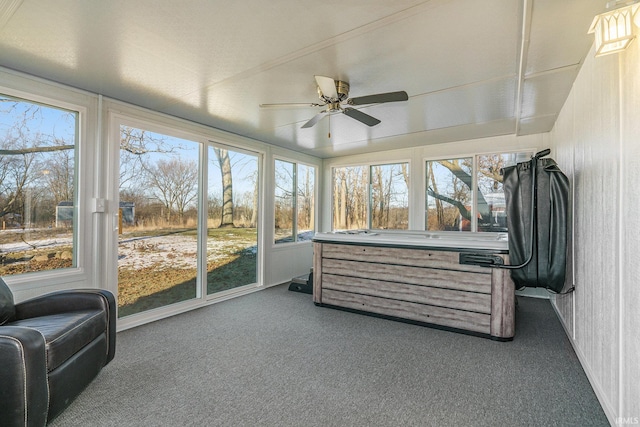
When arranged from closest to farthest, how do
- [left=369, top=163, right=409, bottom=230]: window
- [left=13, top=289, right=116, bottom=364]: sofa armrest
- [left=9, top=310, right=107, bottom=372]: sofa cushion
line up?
[left=9, top=310, right=107, bottom=372]: sofa cushion < [left=13, top=289, right=116, bottom=364]: sofa armrest < [left=369, top=163, right=409, bottom=230]: window

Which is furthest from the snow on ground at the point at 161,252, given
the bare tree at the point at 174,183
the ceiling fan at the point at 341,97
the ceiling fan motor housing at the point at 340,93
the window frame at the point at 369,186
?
the window frame at the point at 369,186

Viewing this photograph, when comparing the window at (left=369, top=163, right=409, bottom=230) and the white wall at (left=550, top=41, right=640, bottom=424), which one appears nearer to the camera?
the white wall at (left=550, top=41, right=640, bottom=424)

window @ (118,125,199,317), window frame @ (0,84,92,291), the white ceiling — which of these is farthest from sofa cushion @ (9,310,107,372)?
the white ceiling

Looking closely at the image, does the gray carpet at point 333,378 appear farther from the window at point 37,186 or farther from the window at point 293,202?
the window at point 293,202

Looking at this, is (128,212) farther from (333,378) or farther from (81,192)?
(333,378)

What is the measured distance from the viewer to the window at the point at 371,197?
5.41 metres

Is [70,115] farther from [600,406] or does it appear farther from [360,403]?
[600,406]

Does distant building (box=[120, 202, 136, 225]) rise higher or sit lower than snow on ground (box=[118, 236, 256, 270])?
higher

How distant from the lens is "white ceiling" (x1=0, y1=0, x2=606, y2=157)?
5.76 feet

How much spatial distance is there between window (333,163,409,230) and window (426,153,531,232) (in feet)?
1.53

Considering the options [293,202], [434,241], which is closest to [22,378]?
[434,241]

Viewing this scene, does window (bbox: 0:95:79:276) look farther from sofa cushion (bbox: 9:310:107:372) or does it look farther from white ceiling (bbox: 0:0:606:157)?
sofa cushion (bbox: 9:310:107:372)

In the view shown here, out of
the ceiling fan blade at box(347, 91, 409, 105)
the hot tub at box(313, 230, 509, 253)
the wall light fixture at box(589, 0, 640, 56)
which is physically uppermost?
the ceiling fan blade at box(347, 91, 409, 105)

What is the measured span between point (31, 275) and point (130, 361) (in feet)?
3.88
